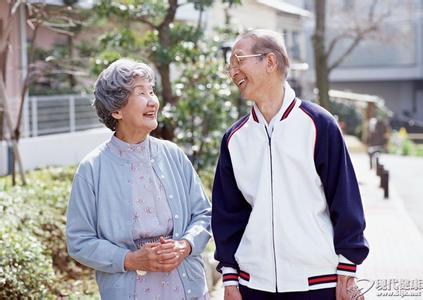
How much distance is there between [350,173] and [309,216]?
0.25 m

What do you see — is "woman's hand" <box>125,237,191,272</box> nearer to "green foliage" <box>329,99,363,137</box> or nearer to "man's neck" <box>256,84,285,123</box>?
"man's neck" <box>256,84,285,123</box>

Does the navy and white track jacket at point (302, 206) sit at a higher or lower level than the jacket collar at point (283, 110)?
lower

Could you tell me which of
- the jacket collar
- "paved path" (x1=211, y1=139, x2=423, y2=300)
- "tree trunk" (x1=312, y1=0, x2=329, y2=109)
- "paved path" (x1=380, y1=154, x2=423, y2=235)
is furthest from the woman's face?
"tree trunk" (x1=312, y1=0, x2=329, y2=109)

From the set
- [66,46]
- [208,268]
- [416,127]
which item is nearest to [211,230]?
[208,268]

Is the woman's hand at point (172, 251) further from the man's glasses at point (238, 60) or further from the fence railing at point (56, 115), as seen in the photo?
the fence railing at point (56, 115)

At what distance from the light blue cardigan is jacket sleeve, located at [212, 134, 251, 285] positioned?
0.16m

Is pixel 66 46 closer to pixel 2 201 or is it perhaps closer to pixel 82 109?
pixel 82 109

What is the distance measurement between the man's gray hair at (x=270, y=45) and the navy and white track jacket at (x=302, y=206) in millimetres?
206

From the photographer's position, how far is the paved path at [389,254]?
640cm

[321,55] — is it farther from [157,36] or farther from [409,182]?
[157,36]

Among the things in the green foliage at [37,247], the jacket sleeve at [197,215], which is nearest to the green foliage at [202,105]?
the green foliage at [37,247]

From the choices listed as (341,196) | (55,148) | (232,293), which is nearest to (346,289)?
(341,196)

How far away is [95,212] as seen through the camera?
3402 mm

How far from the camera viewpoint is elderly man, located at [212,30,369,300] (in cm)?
318
